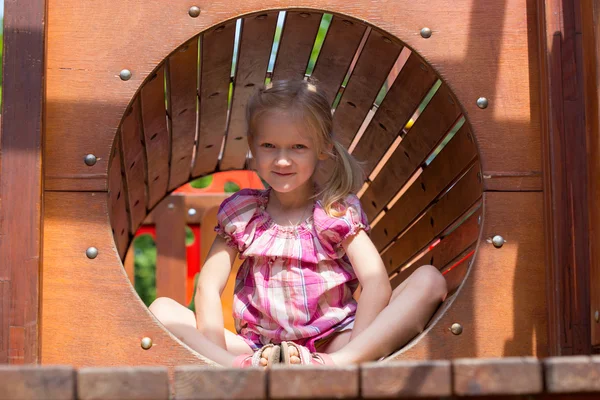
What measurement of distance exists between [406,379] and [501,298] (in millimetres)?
1033

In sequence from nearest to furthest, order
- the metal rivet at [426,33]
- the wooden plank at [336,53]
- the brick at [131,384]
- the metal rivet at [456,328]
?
1. the brick at [131,384]
2. the metal rivet at [456,328]
3. the metal rivet at [426,33]
4. the wooden plank at [336,53]

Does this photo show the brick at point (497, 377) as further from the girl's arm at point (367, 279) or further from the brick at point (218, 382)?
the girl's arm at point (367, 279)

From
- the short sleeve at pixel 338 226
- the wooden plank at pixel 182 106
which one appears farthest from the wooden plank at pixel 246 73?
the short sleeve at pixel 338 226

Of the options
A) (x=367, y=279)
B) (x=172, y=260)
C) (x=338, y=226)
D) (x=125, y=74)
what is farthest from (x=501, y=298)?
(x=172, y=260)

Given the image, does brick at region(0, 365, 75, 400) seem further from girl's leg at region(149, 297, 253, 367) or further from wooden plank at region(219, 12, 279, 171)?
wooden plank at region(219, 12, 279, 171)

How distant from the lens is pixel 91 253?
233cm

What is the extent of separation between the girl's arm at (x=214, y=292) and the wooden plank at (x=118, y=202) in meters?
0.29

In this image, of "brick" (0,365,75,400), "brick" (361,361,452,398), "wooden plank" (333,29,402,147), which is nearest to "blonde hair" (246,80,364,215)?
"wooden plank" (333,29,402,147)

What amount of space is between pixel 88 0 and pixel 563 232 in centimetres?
138

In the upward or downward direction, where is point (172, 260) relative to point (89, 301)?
upward

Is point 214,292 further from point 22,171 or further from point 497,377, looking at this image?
point 497,377

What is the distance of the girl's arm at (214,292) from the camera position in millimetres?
2691

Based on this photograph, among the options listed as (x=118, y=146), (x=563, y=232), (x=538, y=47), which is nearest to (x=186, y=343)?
(x=118, y=146)

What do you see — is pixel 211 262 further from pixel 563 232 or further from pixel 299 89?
pixel 563 232
